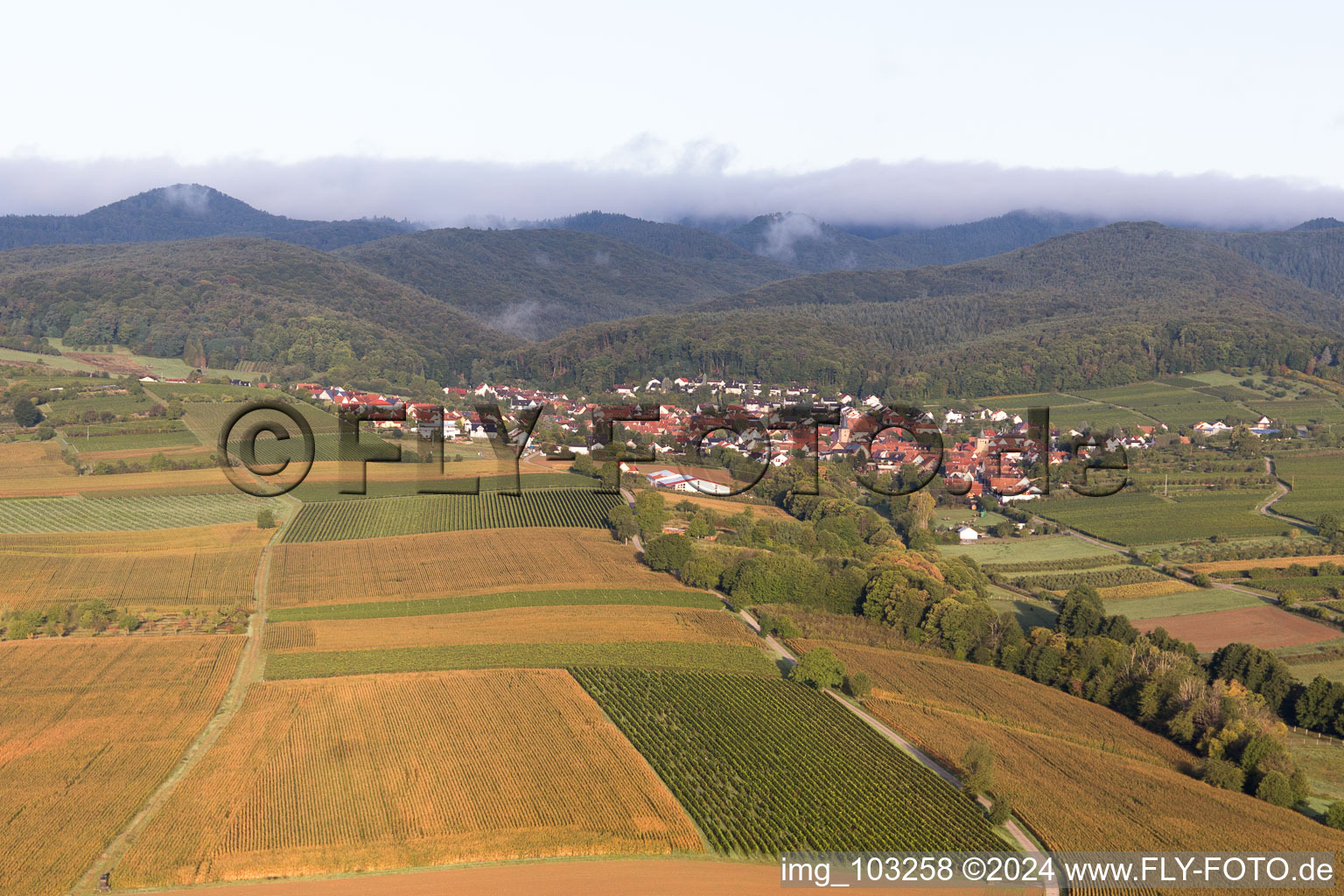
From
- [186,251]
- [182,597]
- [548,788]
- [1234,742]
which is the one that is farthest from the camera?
[186,251]

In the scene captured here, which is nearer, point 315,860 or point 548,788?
point 315,860

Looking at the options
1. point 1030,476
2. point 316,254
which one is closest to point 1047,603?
point 1030,476

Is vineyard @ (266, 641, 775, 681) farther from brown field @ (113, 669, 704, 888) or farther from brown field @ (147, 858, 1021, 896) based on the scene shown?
brown field @ (147, 858, 1021, 896)

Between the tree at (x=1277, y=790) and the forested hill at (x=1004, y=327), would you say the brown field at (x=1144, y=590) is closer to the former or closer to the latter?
the tree at (x=1277, y=790)

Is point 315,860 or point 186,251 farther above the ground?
point 186,251

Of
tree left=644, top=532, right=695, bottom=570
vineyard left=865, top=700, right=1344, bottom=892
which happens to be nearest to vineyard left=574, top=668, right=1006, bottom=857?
vineyard left=865, top=700, right=1344, bottom=892

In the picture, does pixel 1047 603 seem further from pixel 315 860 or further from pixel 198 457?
pixel 198 457

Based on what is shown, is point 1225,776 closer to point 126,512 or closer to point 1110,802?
point 1110,802
